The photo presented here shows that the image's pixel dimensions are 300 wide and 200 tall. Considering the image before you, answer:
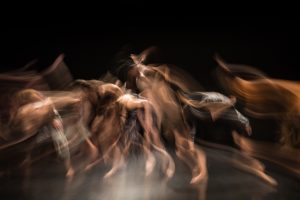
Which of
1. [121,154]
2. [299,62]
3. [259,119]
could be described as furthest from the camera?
[259,119]

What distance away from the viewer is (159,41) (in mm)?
3998

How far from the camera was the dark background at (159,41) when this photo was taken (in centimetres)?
383

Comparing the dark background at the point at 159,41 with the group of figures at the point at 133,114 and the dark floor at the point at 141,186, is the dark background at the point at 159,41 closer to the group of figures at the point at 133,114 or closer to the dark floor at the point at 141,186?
the group of figures at the point at 133,114

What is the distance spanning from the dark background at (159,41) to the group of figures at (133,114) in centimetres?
16

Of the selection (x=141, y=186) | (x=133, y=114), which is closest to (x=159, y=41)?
(x=133, y=114)

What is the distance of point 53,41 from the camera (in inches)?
159

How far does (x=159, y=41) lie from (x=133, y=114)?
141cm

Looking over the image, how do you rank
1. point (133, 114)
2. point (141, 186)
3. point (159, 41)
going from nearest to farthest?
point (141, 186), point (133, 114), point (159, 41)

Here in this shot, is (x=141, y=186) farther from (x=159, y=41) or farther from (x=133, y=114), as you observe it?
(x=159, y=41)

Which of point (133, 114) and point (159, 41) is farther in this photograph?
point (159, 41)

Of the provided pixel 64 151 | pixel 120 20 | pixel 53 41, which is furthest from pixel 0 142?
pixel 120 20

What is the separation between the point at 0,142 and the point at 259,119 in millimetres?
3528

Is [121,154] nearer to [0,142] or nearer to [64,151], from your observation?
[64,151]

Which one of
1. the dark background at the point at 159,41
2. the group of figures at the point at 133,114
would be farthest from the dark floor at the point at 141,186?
the dark background at the point at 159,41
